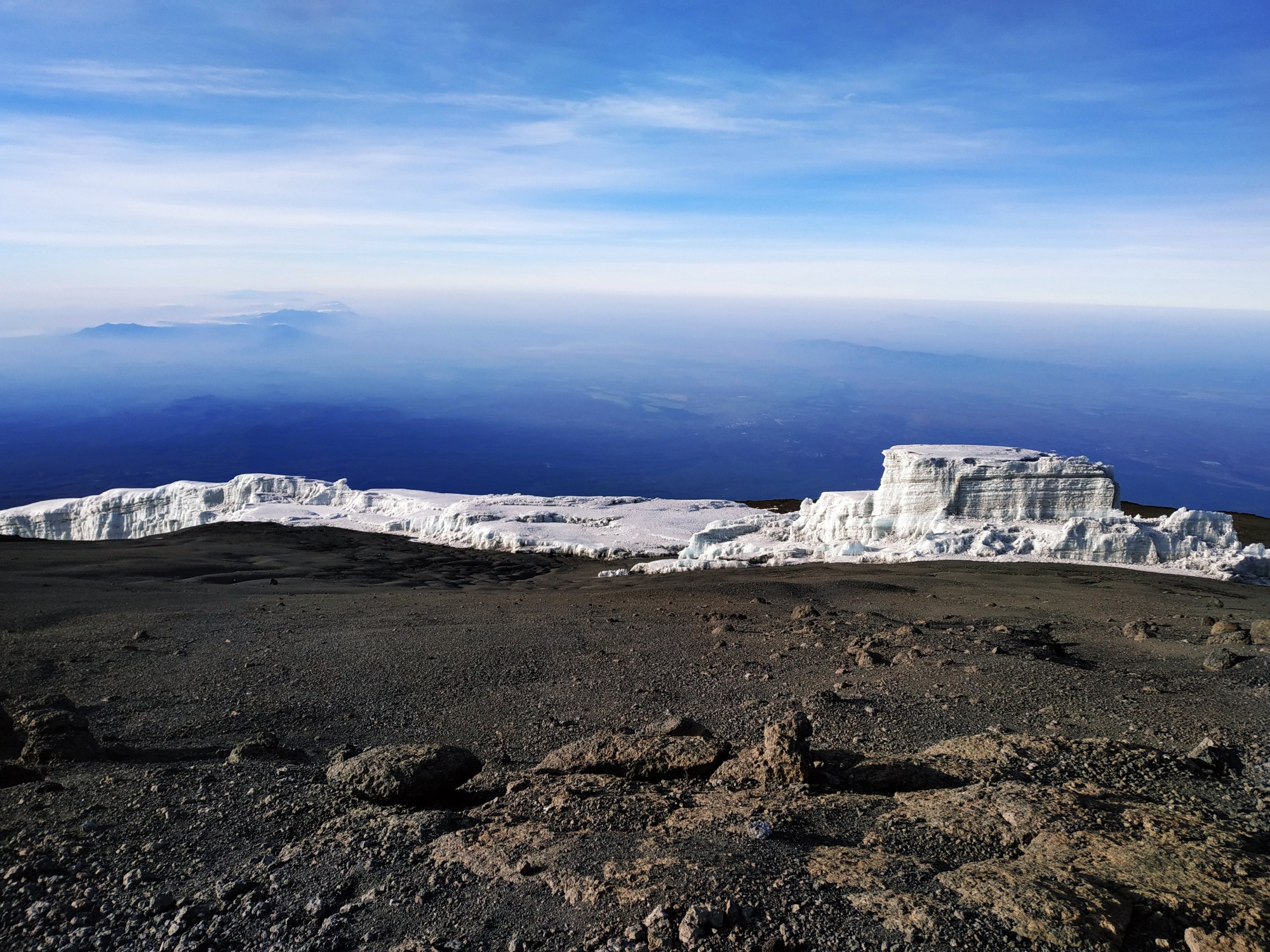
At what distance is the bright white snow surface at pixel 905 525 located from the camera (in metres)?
18.0

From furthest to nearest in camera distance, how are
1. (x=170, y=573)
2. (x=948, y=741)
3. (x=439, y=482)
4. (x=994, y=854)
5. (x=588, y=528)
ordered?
1. (x=439, y=482)
2. (x=588, y=528)
3. (x=170, y=573)
4. (x=948, y=741)
5. (x=994, y=854)

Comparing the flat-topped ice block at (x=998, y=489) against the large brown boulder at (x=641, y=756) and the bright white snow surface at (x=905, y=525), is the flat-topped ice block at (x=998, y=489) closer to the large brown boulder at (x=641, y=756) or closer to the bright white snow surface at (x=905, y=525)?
the bright white snow surface at (x=905, y=525)

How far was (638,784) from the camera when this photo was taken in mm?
4957

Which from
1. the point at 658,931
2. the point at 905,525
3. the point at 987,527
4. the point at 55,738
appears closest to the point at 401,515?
the point at 905,525

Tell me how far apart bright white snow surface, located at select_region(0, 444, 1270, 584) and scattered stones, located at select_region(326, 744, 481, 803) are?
14492mm

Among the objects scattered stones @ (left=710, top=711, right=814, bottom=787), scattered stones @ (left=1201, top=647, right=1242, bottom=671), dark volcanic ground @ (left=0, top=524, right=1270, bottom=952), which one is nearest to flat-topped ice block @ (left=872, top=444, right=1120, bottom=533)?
dark volcanic ground @ (left=0, top=524, right=1270, bottom=952)

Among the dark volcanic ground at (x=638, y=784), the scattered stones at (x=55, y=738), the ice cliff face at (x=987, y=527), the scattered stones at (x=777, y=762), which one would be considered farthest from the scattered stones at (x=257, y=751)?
the ice cliff face at (x=987, y=527)

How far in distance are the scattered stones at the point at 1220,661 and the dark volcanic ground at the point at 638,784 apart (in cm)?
17

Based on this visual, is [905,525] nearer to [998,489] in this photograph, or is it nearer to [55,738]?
[998,489]

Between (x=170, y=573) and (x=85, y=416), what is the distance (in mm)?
215343

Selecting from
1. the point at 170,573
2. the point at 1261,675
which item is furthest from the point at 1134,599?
the point at 170,573

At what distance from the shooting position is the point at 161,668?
884 cm

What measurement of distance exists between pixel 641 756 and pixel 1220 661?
7484mm

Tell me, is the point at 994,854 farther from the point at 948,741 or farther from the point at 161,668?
the point at 161,668
